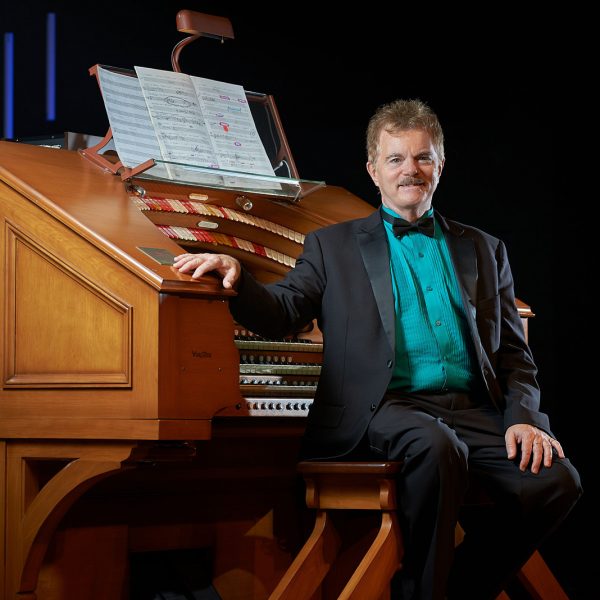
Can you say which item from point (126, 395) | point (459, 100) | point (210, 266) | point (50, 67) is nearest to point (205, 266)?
point (210, 266)

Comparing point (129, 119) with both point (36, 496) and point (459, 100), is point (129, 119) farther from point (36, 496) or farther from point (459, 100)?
point (459, 100)

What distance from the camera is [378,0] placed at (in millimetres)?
4793

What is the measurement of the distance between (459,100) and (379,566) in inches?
100

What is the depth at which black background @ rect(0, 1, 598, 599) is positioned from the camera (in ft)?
14.6

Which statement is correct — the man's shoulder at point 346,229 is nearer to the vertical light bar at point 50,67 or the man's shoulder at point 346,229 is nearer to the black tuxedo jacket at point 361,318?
the black tuxedo jacket at point 361,318

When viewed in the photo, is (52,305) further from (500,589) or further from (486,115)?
(486,115)

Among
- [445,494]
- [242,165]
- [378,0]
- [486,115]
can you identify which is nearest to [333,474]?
[445,494]

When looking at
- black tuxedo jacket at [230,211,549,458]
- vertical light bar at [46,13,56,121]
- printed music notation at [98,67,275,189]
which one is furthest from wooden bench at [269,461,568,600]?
vertical light bar at [46,13,56,121]

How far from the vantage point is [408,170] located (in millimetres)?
3164

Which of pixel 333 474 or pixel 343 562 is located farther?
pixel 343 562

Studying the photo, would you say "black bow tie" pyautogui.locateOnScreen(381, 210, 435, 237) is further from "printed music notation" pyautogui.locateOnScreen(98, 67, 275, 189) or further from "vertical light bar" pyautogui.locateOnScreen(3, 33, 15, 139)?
"vertical light bar" pyautogui.locateOnScreen(3, 33, 15, 139)

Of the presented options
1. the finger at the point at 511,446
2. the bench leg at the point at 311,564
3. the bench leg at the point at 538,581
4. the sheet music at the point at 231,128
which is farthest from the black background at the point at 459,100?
the bench leg at the point at 311,564

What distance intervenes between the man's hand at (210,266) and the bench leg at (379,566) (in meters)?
0.69

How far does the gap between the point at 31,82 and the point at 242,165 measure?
4.15 ft
